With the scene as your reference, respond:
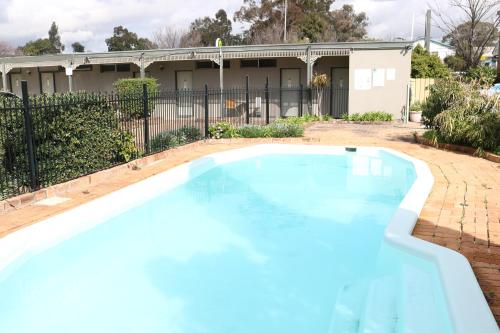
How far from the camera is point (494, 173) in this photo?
8.12 meters

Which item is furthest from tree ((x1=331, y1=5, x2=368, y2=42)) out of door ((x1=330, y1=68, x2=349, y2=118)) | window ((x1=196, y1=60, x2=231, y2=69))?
door ((x1=330, y1=68, x2=349, y2=118))

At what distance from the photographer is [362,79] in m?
17.6

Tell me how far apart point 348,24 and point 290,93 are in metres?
31.2

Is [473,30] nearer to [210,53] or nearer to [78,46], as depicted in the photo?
[210,53]

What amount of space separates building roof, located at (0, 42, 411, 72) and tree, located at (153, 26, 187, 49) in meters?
26.0

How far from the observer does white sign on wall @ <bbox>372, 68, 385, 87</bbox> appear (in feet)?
57.2

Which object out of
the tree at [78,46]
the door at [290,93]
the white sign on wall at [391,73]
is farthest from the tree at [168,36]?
the white sign on wall at [391,73]

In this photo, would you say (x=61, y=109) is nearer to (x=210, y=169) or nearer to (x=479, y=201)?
(x=210, y=169)

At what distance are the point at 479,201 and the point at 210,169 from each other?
18.3ft

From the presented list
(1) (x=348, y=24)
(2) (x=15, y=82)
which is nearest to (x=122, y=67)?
(2) (x=15, y=82)

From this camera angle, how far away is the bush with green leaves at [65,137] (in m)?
6.79

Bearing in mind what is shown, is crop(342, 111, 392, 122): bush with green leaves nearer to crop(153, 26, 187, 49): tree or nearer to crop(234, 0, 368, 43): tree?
crop(234, 0, 368, 43): tree

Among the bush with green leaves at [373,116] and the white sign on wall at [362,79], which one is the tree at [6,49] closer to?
the white sign on wall at [362,79]

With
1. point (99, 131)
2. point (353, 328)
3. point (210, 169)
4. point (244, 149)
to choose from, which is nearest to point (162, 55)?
point (244, 149)
